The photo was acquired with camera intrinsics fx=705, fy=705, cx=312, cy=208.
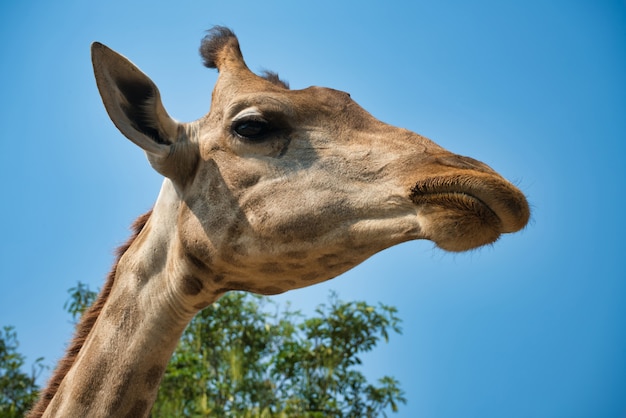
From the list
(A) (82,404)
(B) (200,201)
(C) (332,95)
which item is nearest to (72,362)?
(A) (82,404)

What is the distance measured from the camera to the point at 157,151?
15.8ft

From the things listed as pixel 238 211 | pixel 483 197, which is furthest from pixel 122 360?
pixel 483 197

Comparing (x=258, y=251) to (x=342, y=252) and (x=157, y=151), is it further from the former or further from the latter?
(x=157, y=151)

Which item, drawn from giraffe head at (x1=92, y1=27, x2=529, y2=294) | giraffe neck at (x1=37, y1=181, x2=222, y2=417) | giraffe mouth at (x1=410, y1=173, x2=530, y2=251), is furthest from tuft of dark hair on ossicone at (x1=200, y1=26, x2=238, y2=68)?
giraffe mouth at (x1=410, y1=173, x2=530, y2=251)

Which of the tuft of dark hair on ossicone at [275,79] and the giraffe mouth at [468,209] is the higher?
the tuft of dark hair on ossicone at [275,79]

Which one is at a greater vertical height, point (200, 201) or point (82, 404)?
point (200, 201)

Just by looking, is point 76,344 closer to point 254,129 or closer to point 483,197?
point 254,129

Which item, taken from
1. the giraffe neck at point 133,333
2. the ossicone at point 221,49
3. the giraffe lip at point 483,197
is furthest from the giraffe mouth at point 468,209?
the ossicone at point 221,49

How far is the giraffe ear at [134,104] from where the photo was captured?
15.3 ft

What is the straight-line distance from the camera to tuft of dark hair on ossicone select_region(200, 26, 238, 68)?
5930 millimetres

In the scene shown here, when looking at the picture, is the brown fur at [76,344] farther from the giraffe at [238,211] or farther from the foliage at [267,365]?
the foliage at [267,365]

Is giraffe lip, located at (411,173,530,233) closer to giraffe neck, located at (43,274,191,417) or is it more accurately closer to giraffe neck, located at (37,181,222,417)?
giraffe neck, located at (37,181,222,417)

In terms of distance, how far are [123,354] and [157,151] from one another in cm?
137

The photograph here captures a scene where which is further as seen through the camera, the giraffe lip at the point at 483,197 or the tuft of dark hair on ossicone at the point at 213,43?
the tuft of dark hair on ossicone at the point at 213,43
